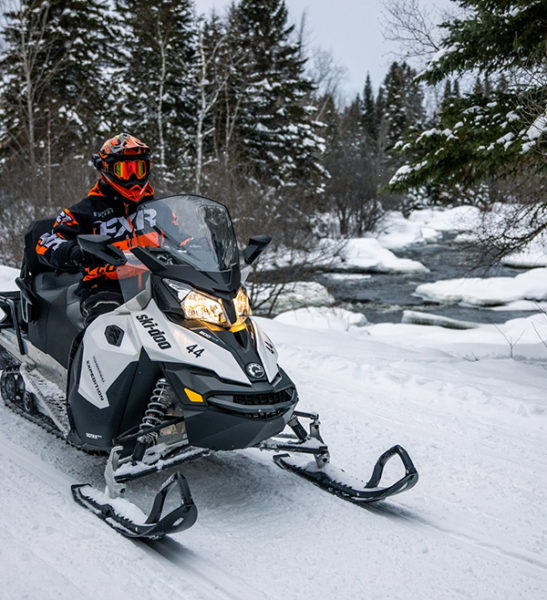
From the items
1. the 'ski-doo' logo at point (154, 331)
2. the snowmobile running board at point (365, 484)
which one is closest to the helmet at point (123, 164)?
the 'ski-doo' logo at point (154, 331)

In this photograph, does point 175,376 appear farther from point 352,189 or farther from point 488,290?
point 352,189

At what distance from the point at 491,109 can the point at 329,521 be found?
190 inches

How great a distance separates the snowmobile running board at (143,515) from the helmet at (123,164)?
1.80 m

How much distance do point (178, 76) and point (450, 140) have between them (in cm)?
1868

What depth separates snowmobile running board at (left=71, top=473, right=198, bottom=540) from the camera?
242 centimetres

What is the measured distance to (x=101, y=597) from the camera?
2.13m

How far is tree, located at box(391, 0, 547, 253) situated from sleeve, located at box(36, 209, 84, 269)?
4.13 m

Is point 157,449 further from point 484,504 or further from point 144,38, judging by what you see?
point 144,38

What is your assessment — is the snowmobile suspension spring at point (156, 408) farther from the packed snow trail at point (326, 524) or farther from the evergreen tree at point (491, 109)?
the evergreen tree at point (491, 109)

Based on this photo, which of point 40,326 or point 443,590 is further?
point 40,326

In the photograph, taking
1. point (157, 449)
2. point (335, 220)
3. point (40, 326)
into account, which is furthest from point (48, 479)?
point (335, 220)

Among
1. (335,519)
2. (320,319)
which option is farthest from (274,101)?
(335,519)

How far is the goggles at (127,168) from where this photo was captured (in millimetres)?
3424

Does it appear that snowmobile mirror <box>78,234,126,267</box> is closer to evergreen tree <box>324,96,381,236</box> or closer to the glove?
the glove
